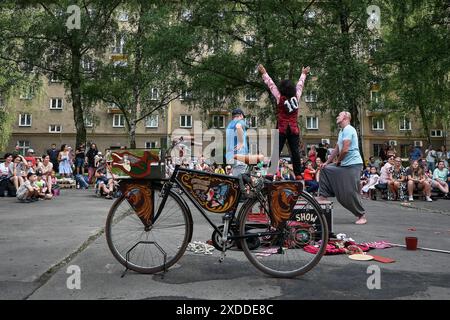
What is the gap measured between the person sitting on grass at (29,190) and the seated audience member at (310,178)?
28.7 ft

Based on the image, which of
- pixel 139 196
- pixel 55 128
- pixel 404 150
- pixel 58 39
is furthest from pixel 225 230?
pixel 404 150

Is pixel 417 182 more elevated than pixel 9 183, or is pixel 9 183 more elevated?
pixel 9 183

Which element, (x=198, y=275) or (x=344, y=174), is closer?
(x=198, y=275)

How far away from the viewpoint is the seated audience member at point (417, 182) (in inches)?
595

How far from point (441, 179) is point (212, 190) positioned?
13895 millimetres

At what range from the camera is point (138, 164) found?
4723 mm

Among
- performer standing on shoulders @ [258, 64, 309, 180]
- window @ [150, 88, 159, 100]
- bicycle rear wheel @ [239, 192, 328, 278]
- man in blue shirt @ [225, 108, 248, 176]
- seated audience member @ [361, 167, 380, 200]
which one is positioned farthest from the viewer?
window @ [150, 88, 159, 100]

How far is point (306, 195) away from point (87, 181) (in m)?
17.4

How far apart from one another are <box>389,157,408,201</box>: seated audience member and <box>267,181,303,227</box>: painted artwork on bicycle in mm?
11678

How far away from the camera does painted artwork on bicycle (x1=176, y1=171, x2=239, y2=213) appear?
477 centimetres

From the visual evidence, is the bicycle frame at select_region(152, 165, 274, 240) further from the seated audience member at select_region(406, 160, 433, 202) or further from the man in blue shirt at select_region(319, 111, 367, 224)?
the seated audience member at select_region(406, 160, 433, 202)

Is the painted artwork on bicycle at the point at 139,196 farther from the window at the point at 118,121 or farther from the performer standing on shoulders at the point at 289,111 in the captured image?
the window at the point at 118,121


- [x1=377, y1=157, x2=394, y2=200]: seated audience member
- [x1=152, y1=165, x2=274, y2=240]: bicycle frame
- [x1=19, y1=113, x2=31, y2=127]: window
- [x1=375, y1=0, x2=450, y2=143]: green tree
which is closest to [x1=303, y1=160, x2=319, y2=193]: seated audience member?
[x1=377, y1=157, x2=394, y2=200]: seated audience member

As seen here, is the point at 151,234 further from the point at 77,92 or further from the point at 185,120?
the point at 185,120
